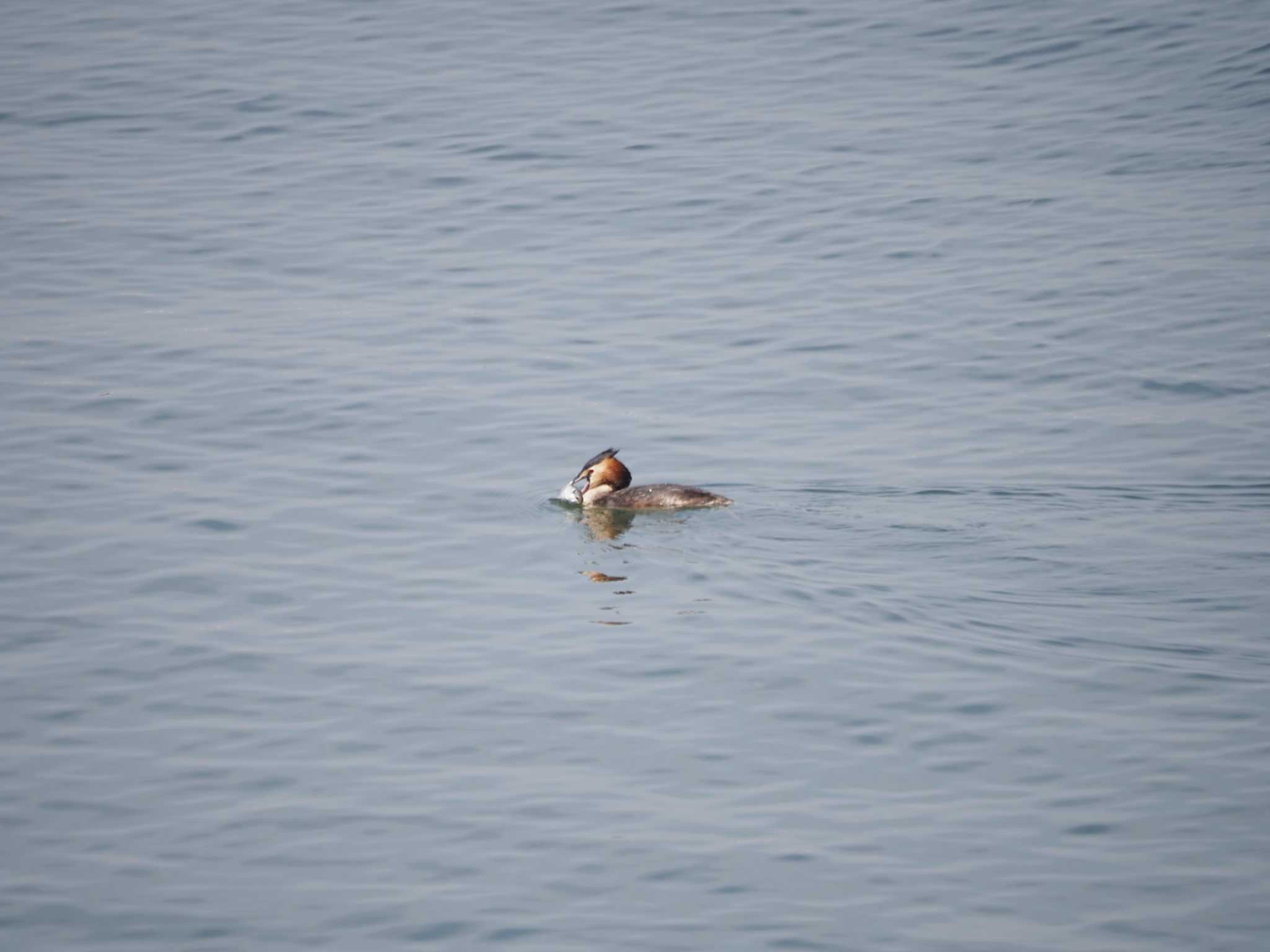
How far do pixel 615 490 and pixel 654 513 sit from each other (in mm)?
582

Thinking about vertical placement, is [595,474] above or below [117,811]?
above

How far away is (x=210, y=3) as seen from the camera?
34688 mm

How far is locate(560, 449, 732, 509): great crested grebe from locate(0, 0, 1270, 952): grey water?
155mm

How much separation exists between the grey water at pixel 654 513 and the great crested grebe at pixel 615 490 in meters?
0.16

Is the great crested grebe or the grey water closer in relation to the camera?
the grey water

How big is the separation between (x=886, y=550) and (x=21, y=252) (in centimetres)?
1376

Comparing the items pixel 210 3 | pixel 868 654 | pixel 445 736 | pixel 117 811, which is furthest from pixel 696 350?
pixel 210 3

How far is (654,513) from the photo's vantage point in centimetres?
1397

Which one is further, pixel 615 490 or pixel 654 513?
pixel 615 490

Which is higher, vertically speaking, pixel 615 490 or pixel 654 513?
pixel 615 490

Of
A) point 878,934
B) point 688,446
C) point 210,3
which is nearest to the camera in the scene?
point 878,934

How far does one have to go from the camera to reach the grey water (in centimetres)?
823

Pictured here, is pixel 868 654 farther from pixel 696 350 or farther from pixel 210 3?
pixel 210 3

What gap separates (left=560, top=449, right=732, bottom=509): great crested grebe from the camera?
13766 millimetres
